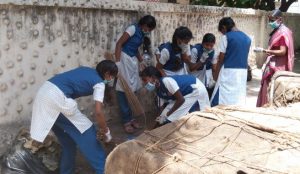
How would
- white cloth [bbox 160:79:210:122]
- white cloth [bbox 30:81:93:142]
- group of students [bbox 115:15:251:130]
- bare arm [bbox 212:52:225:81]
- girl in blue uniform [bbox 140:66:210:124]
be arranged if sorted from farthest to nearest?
bare arm [bbox 212:52:225:81]
group of students [bbox 115:15:251:130]
white cloth [bbox 160:79:210:122]
girl in blue uniform [bbox 140:66:210:124]
white cloth [bbox 30:81:93:142]

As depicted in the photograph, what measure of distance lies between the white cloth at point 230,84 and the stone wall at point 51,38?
1425 mm

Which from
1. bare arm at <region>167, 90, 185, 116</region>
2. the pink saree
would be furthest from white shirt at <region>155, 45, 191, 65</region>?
the pink saree

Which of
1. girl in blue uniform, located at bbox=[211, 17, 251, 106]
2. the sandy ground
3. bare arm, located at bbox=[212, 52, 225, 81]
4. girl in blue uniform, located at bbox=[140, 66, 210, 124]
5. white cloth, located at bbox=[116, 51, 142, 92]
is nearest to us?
the sandy ground

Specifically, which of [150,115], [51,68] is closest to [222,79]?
[150,115]

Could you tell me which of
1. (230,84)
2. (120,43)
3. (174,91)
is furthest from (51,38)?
(230,84)

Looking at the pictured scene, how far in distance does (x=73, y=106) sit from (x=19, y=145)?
2.29 ft

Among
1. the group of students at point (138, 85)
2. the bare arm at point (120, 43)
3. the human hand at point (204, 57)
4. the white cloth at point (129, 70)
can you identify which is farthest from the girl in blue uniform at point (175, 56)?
the bare arm at point (120, 43)

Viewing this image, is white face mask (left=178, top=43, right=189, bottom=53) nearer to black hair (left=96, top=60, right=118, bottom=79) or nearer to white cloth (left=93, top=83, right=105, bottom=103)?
black hair (left=96, top=60, right=118, bottom=79)

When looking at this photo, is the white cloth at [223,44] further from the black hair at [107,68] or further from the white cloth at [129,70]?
the black hair at [107,68]

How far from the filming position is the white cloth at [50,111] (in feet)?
12.2

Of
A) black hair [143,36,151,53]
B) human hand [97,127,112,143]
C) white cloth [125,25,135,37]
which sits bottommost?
human hand [97,127,112,143]

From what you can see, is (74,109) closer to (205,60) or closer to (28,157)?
(28,157)

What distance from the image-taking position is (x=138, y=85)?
19.0 ft

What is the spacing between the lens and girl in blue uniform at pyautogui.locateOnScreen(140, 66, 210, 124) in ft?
14.6
